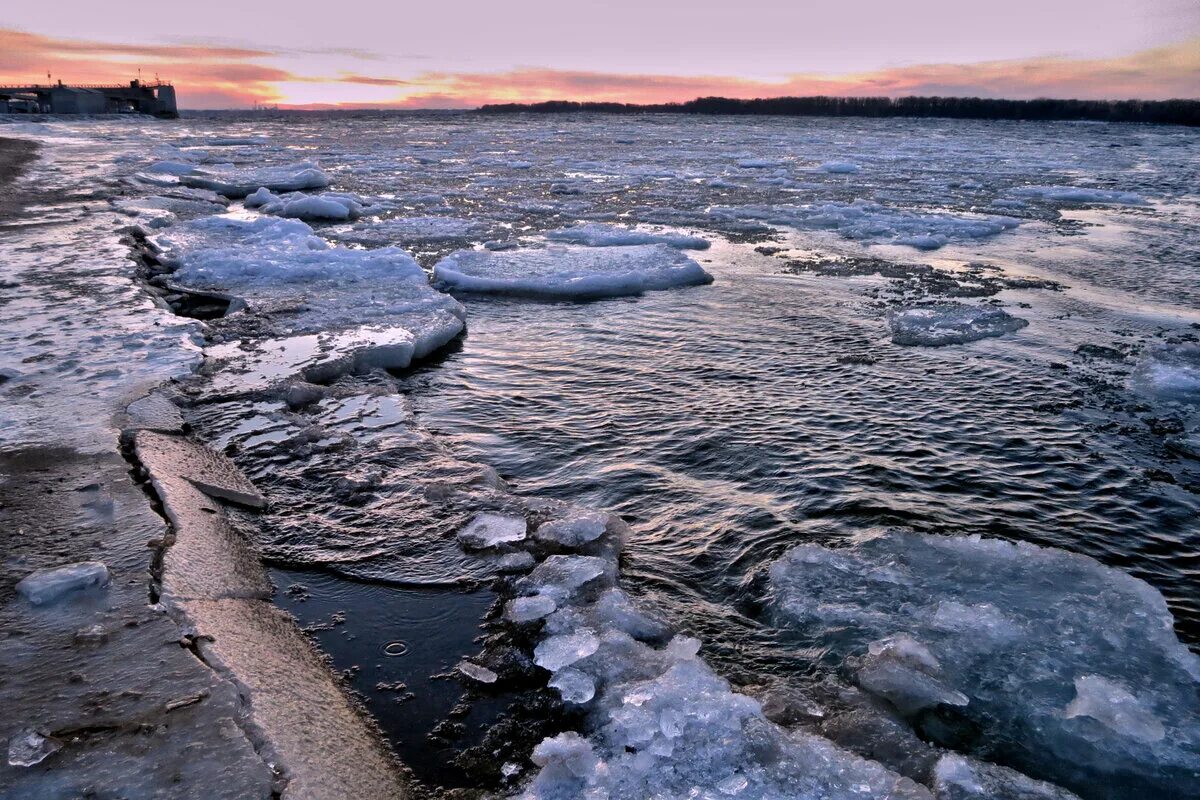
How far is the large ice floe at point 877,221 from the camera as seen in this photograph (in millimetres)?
13023

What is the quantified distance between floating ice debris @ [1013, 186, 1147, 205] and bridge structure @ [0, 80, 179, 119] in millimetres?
78351

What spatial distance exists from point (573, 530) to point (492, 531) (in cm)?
43

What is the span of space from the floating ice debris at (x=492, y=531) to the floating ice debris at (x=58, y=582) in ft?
5.19

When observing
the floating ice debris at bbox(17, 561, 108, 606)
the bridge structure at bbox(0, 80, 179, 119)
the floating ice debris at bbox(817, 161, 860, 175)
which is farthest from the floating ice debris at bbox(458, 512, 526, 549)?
the bridge structure at bbox(0, 80, 179, 119)

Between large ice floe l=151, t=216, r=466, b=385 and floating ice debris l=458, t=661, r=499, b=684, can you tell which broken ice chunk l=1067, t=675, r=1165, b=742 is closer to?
floating ice debris l=458, t=661, r=499, b=684

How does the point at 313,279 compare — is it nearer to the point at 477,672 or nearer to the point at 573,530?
the point at 573,530

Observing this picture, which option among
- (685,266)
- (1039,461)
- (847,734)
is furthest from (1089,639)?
(685,266)

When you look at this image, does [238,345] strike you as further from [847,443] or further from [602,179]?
[602,179]

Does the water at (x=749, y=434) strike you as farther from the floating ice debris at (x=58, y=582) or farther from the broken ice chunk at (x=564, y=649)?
the floating ice debris at (x=58, y=582)

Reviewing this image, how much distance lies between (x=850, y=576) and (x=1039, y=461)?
210cm

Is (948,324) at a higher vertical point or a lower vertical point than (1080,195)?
lower

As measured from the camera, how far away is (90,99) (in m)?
72.1

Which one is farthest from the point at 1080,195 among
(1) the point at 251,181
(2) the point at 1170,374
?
(1) the point at 251,181

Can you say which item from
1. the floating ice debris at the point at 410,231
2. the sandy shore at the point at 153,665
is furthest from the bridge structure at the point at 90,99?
the sandy shore at the point at 153,665
